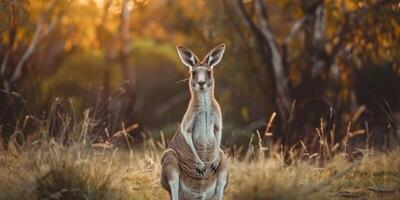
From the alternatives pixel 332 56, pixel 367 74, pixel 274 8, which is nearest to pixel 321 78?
pixel 332 56

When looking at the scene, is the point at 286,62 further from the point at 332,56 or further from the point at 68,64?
the point at 68,64

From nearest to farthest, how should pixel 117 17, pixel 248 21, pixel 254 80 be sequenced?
pixel 248 21 < pixel 254 80 < pixel 117 17

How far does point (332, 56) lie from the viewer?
13852 mm

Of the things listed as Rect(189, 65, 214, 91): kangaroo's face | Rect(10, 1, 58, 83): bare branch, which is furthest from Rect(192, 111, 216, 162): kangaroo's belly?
Rect(10, 1, 58, 83): bare branch

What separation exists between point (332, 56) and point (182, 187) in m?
6.21

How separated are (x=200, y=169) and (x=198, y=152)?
0.87 feet

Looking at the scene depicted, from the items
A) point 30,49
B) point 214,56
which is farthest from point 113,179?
point 30,49

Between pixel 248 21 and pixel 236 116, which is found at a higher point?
pixel 248 21

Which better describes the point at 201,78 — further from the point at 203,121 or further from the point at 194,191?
the point at 194,191

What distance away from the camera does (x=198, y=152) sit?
27.9 feet

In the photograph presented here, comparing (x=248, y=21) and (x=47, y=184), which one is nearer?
(x=47, y=184)

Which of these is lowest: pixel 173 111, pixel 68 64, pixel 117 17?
pixel 173 111

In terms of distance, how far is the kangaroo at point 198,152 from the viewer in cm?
833

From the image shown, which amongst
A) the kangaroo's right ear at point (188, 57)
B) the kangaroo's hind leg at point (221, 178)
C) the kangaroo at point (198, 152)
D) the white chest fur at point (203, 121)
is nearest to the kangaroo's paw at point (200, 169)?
the kangaroo at point (198, 152)
